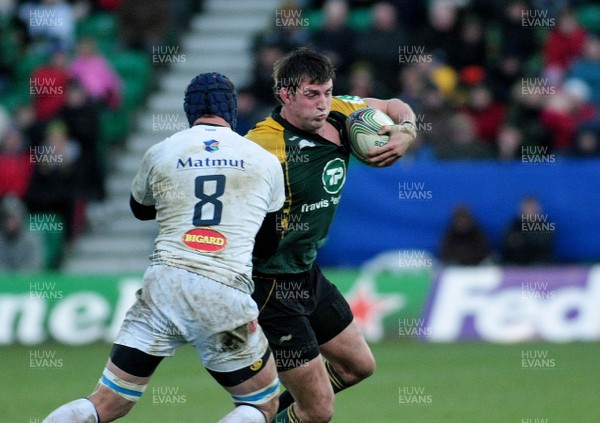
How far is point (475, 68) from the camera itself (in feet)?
57.1

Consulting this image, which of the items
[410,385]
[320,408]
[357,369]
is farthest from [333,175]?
[410,385]

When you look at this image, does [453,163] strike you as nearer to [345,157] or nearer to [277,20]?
[277,20]

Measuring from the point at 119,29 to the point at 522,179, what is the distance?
7268 millimetres

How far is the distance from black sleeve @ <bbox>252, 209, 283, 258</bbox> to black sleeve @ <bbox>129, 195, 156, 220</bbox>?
61 cm

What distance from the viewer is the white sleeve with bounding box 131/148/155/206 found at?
6.43 m

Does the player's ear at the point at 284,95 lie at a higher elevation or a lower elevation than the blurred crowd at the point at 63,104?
higher

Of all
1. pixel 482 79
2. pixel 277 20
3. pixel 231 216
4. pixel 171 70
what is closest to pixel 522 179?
pixel 482 79

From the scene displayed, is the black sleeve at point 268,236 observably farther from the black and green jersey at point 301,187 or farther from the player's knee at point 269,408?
the player's knee at point 269,408

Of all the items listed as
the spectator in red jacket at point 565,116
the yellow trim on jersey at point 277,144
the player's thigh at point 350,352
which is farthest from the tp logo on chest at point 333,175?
the spectator in red jacket at point 565,116

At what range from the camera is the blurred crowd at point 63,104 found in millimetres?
16938

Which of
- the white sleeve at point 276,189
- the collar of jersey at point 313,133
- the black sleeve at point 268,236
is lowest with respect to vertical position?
the black sleeve at point 268,236

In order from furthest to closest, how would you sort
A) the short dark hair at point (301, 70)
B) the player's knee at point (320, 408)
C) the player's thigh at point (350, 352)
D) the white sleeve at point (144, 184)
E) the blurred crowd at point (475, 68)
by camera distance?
1. the blurred crowd at point (475, 68)
2. the player's thigh at point (350, 352)
3. the player's knee at point (320, 408)
4. the short dark hair at point (301, 70)
5. the white sleeve at point (144, 184)

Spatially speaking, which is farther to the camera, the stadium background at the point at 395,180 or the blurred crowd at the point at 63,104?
the blurred crowd at the point at 63,104

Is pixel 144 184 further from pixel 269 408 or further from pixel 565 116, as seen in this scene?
pixel 565 116
